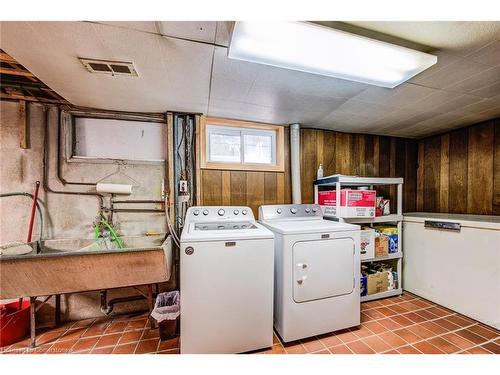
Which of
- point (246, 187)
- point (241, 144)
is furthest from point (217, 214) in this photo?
point (241, 144)

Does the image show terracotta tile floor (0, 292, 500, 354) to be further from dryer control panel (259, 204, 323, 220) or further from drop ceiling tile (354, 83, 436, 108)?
drop ceiling tile (354, 83, 436, 108)

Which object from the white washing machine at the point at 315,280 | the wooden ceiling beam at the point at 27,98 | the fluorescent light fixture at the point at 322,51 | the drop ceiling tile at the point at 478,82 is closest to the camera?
the fluorescent light fixture at the point at 322,51

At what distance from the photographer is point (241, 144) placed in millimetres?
2461

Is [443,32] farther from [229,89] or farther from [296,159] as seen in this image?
[296,159]

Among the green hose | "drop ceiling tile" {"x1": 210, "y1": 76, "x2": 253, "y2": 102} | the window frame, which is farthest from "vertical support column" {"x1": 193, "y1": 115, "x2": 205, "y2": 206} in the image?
the green hose

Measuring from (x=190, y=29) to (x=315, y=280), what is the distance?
187 cm

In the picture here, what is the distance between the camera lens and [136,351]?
158 cm

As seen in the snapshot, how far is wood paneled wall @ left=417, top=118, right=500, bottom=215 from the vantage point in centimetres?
235

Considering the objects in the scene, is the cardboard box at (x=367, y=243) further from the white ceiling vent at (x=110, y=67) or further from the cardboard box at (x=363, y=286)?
the white ceiling vent at (x=110, y=67)

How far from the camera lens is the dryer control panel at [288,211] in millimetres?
2232

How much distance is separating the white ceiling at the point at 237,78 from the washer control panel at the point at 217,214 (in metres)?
0.99

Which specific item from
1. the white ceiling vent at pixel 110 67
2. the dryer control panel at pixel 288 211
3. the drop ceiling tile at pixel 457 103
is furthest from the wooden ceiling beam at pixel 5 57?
the drop ceiling tile at pixel 457 103

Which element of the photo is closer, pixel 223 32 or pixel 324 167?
pixel 223 32

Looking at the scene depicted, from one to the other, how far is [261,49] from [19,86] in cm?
207
